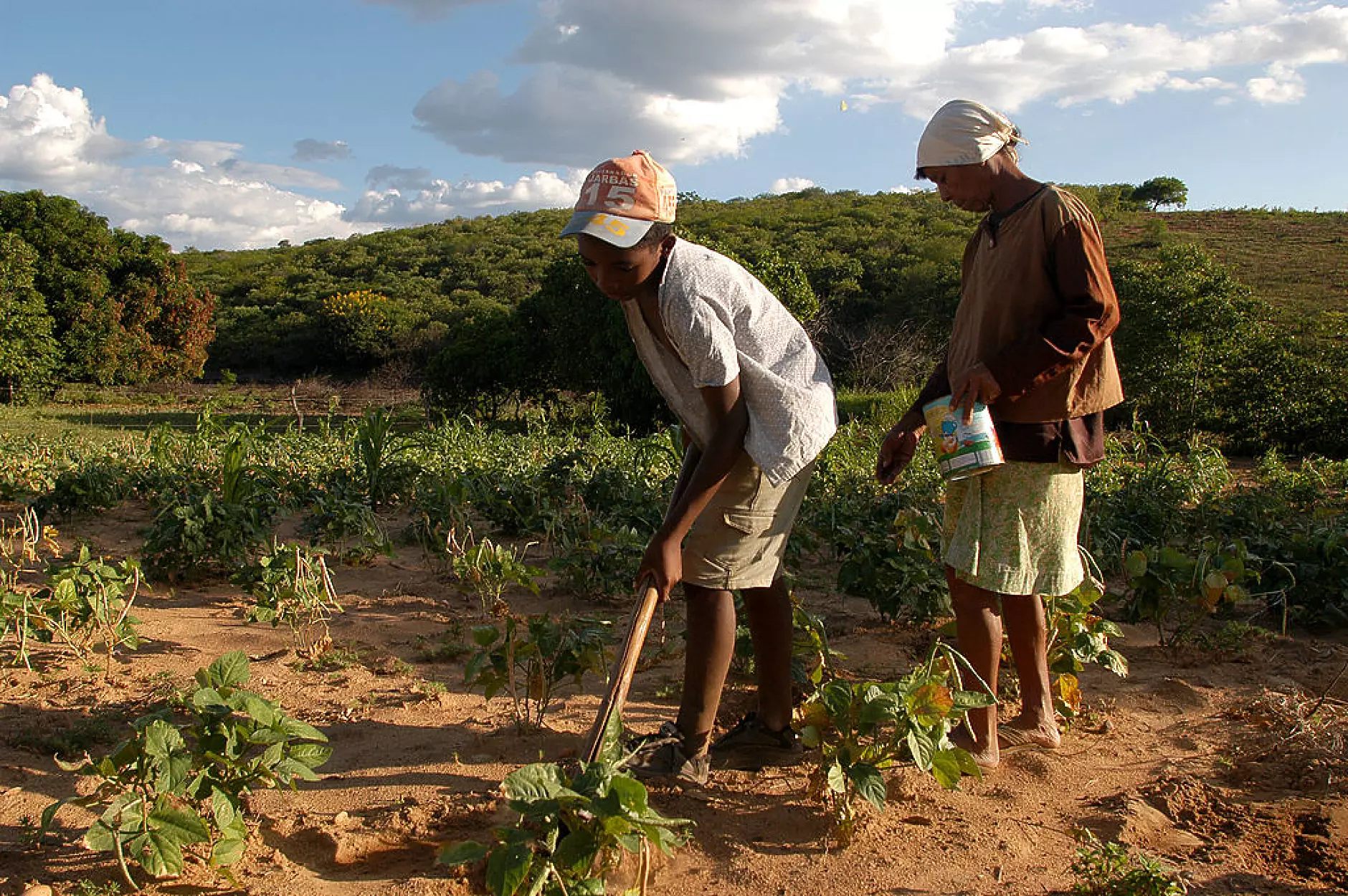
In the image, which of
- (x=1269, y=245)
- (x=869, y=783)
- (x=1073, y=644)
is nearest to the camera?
(x=869, y=783)

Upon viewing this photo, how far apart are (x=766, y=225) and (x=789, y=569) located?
38.4 meters

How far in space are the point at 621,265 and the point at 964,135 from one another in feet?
2.72

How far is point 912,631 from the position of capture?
3.43 metres

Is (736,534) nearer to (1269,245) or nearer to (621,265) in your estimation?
(621,265)

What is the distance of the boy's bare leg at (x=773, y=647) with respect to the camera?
2.24 m

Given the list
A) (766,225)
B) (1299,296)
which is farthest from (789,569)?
(766,225)

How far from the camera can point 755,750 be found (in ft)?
7.55

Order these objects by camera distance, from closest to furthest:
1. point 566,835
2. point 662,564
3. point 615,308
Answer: point 566,835 → point 662,564 → point 615,308

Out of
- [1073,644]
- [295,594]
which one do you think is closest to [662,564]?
[1073,644]

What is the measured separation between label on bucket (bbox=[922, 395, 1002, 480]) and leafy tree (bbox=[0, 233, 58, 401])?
73.9 ft

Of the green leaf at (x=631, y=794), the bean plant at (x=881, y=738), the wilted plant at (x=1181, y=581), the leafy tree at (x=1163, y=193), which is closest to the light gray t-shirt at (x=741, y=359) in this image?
the bean plant at (x=881, y=738)

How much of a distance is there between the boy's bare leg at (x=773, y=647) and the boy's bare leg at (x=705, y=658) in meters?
0.11

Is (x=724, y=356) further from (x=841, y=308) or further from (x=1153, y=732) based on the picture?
(x=841, y=308)

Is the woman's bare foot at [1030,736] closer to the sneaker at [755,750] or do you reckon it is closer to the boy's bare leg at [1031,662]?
the boy's bare leg at [1031,662]
